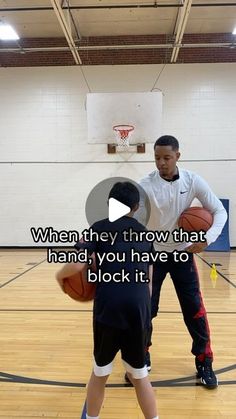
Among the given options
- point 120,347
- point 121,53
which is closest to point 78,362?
point 120,347

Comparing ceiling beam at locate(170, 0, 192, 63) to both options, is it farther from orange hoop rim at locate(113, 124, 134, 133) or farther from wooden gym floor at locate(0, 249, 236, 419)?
wooden gym floor at locate(0, 249, 236, 419)

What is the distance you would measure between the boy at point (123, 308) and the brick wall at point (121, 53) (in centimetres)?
1005

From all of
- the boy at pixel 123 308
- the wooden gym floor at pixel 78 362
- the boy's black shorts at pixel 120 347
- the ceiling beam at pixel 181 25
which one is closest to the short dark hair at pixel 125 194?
the boy at pixel 123 308

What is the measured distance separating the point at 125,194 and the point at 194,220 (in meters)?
0.91

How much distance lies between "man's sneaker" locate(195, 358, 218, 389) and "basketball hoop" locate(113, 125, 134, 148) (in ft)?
26.1

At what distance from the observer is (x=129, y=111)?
400 inches

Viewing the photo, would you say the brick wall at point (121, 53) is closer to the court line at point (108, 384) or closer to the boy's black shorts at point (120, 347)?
the court line at point (108, 384)

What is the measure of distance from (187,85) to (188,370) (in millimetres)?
9480

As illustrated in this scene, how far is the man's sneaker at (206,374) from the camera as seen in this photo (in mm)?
2744

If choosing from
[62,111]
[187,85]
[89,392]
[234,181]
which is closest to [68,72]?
[62,111]

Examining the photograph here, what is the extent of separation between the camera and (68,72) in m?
11.2

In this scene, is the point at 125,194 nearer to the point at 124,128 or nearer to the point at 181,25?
the point at 181,25

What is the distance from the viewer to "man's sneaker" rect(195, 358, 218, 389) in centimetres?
274

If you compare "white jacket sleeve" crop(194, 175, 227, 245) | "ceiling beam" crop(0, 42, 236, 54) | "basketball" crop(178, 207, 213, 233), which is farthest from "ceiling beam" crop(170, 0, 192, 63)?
"basketball" crop(178, 207, 213, 233)
